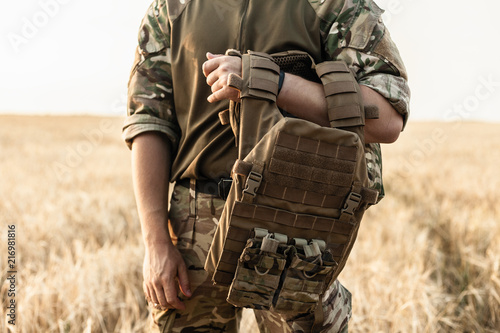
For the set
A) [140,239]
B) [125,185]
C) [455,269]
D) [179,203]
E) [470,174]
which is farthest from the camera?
[470,174]

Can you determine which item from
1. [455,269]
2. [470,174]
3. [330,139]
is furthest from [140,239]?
[470,174]

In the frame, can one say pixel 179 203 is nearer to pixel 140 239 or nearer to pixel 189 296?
pixel 189 296

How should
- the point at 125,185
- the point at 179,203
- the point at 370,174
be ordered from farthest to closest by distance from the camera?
the point at 125,185 → the point at 179,203 → the point at 370,174

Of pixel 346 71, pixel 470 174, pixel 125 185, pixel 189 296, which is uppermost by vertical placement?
pixel 346 71

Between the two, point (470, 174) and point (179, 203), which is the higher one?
point (179, 203)

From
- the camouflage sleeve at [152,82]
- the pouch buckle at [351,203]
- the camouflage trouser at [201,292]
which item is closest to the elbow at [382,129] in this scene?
the pouch buckle at [351,203]

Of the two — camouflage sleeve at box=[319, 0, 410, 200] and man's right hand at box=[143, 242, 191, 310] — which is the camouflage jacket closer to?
camouflage sleeve at box=[319, 0, 410, 200]

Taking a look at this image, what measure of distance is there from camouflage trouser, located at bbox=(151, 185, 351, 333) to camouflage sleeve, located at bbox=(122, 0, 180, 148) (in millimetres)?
258

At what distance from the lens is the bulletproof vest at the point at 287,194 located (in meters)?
1.30

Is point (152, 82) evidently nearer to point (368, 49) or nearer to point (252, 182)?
point (252, 182)

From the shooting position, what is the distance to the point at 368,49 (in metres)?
1.45

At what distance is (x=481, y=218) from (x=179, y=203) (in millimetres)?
3813

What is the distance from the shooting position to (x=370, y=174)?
60.0 inches

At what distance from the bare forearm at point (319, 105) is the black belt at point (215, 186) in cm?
31
